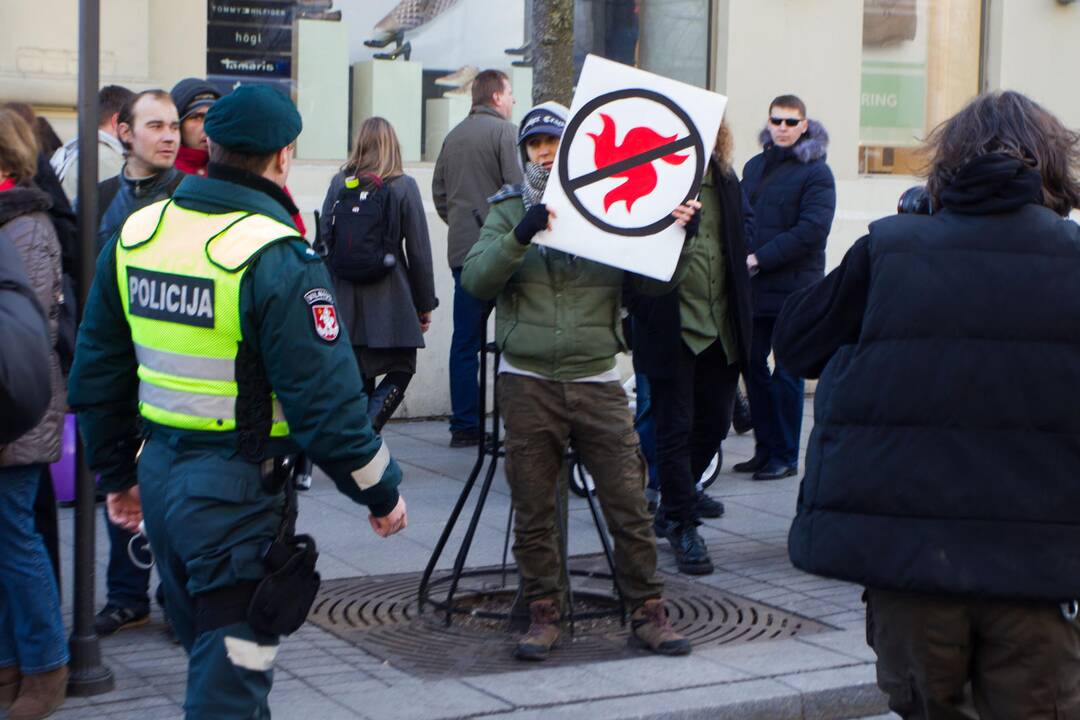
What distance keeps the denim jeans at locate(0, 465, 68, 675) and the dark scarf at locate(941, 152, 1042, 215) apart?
2879 mm

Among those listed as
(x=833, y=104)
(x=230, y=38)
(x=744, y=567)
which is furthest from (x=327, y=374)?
(x=833, y=104)

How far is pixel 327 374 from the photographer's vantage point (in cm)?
363

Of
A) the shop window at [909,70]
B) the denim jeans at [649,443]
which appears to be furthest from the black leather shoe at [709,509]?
the shop window at [909,70]

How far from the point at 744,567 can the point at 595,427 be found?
1.69 meters

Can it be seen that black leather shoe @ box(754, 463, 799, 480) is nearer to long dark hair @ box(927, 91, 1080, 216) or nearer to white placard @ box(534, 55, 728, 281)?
white placard @ box(534, 55, 728, 281)

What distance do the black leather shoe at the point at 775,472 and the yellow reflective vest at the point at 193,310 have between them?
5.44 meters

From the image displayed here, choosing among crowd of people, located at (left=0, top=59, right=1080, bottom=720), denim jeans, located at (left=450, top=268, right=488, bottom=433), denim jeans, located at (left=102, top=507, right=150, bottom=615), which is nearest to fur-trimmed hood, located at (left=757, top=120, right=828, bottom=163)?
denim jeans, located at (left=450, top=268, right=488, bottom=433)

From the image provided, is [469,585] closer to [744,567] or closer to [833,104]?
[744,567]

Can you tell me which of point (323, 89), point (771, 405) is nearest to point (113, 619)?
point (771, 405)

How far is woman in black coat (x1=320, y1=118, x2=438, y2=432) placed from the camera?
8.27 metres

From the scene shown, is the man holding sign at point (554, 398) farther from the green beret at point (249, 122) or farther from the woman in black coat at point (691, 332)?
the green beret at point (249, 122)

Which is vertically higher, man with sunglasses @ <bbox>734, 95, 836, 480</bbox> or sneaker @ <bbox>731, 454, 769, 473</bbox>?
man with sunglasses @ <bbox>734, 95, 836, 480</bbox>

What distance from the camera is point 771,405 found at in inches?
344

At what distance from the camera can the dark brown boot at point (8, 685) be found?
16.2ft
